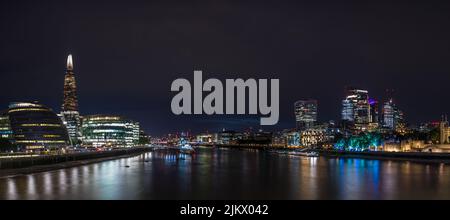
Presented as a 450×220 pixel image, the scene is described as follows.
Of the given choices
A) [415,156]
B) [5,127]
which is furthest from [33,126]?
[415,156]

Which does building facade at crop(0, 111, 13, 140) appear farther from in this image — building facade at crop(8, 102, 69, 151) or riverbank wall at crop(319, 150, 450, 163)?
riverbank wall at crop(319, 150, 450, 163)

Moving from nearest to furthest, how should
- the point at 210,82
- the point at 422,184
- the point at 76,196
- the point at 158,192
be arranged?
the point at 76,196, the point at 158,192, the point at 422,184, the point at 210,82

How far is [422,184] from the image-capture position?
149 ft

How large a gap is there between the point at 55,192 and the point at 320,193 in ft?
67.4

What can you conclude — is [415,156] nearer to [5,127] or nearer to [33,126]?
[33,126]

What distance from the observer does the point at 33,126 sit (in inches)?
6722

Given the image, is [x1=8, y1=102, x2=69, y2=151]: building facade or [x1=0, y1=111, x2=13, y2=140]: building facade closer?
[x1=8, y1=102, x2=69, y2=151]: building facade

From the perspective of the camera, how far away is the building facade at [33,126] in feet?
553

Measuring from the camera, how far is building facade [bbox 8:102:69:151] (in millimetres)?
168625

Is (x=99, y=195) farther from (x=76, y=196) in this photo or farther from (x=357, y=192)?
(x=357, y=192)

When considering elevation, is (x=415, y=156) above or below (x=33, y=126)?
below

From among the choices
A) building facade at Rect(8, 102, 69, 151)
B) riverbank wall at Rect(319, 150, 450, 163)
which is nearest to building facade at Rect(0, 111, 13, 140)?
building facade at Rect(8, 102, 69, 151)

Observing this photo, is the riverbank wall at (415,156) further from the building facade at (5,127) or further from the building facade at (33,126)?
the building facade at (5,127)
